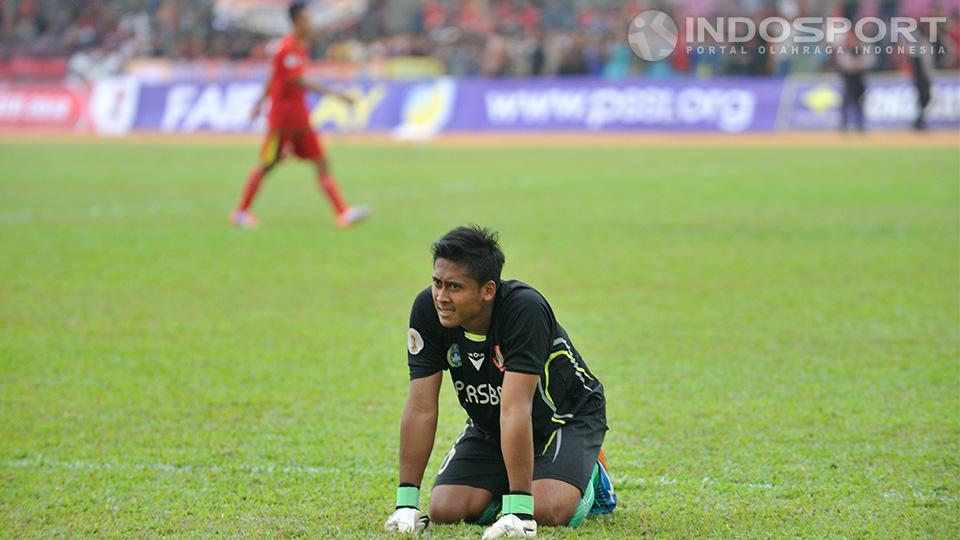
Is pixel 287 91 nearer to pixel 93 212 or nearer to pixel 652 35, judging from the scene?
pixel 93 212

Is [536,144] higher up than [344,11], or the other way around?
[344,11]

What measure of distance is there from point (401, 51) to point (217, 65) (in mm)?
5651

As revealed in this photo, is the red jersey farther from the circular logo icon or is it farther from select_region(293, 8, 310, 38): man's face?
the circular logo icon

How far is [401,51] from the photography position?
37.8m

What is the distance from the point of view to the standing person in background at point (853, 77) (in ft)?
88.9

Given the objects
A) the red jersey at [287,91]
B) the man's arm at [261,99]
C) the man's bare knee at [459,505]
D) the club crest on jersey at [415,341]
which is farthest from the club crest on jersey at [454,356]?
the red jersey at [287,91]

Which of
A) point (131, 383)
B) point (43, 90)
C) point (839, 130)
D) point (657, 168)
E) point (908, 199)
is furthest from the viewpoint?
point (43, 90)

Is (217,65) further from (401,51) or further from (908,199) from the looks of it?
(908,199)

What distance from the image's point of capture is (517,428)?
4664mm

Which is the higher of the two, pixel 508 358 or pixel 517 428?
pixel 508 358

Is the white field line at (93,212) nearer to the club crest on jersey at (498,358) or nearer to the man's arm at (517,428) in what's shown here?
the club crest on jersey at (498,358)

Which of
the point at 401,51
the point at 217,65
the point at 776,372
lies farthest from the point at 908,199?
the point at 217,65

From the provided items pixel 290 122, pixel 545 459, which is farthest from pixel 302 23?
pixel 545 459

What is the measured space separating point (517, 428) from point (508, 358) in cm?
26
